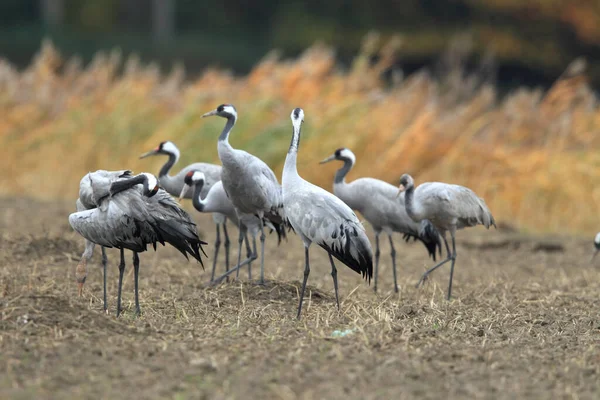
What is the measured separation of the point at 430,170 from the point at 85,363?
22.7 feet

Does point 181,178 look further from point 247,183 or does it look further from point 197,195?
point 247,183

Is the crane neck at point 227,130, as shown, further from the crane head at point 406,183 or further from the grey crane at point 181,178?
the crane head at point 406,183

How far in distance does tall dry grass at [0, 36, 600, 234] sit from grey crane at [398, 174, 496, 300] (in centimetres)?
302

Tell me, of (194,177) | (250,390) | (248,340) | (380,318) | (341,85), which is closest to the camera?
(250,390)

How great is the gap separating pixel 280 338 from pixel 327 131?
235 inches

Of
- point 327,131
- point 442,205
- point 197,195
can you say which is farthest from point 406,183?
point 327,131

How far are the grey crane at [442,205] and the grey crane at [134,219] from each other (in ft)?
6.38

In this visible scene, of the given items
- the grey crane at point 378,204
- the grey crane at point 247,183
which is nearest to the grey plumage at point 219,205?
the grey crane at point 247,183

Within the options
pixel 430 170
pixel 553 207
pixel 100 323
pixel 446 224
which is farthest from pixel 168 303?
pixel 553 207

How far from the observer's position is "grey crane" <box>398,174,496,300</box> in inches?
279

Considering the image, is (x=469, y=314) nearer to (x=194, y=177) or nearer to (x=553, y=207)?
(x=194, y=177)

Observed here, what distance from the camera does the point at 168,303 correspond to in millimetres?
6035

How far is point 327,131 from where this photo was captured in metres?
10.7

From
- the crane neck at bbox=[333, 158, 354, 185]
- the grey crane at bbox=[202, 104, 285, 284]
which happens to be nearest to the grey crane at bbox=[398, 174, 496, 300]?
the crane neck at bbox=[333, 158, 354, 185]
